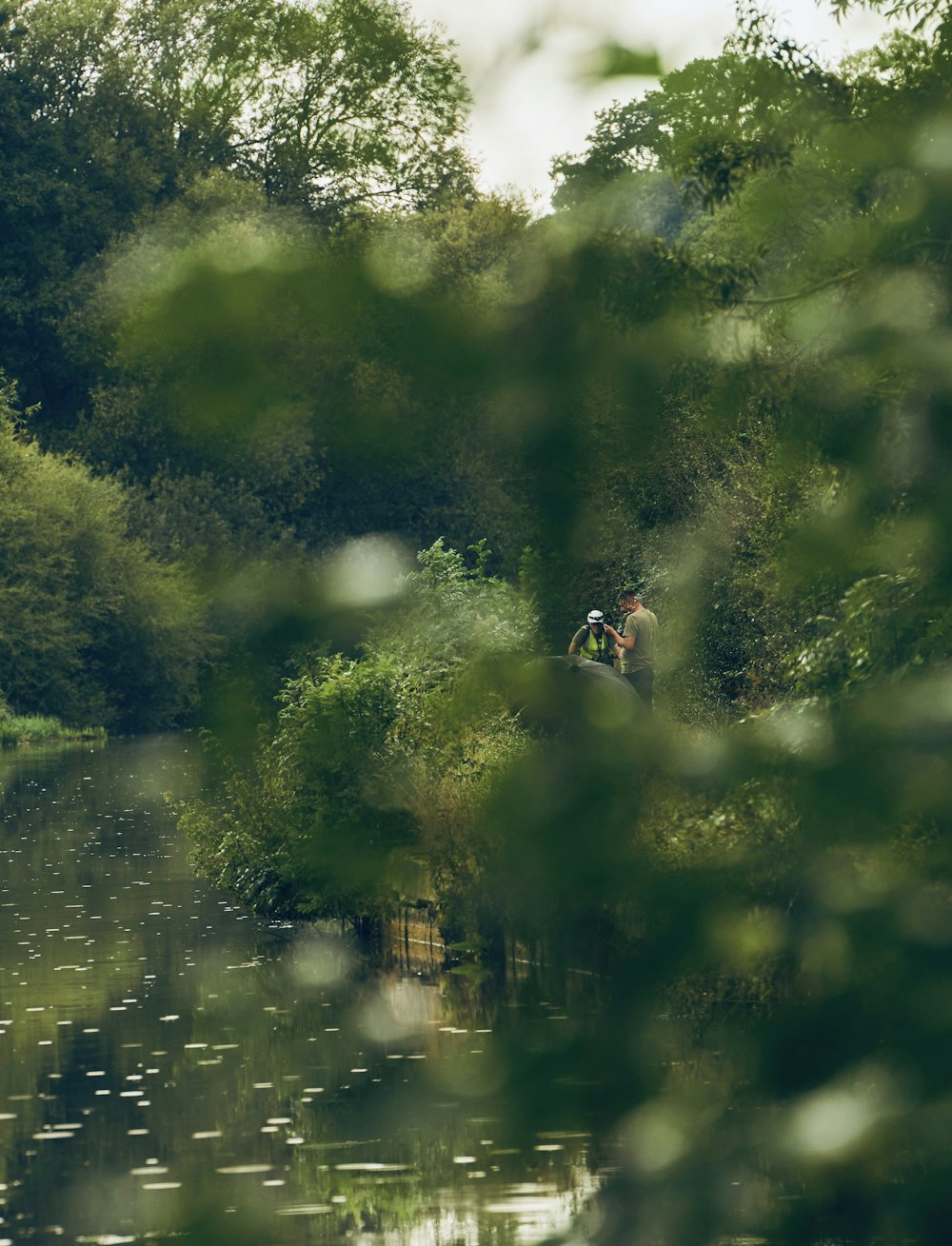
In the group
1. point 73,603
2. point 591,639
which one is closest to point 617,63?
point 591,639

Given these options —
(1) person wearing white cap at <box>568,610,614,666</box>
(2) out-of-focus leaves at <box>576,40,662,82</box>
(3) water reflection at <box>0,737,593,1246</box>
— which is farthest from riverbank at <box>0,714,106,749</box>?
(2) out-of-focus leaves at <box>576,40,662,82</box>

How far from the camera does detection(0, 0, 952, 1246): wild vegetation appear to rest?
205 cm

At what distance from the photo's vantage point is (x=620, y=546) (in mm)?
2092

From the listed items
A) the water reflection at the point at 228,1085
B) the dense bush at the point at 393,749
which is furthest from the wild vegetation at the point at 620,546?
the water reflection at the point at 228,1085

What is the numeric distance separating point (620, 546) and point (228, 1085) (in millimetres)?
9505

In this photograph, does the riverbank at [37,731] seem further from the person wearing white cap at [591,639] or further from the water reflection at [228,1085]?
the person wearing white cap at [591,639]

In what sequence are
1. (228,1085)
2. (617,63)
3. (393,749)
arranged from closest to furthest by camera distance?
(617,63), (393,749), (228,1085)

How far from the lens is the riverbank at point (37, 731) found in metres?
46.4

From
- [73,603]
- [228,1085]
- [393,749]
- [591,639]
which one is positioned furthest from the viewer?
[73,603]

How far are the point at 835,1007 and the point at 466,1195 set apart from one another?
627 centimetres

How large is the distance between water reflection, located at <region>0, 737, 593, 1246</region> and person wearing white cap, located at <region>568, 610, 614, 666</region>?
401mm

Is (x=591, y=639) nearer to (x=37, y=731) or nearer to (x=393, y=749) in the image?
→ (x=393, y=749)

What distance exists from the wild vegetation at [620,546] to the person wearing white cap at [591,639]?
4 centimetres

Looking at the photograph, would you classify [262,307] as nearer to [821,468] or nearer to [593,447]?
[593,447]
